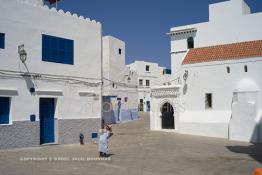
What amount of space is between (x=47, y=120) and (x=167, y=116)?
11.4m

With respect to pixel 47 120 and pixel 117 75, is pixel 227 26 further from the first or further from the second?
pixel 47 120

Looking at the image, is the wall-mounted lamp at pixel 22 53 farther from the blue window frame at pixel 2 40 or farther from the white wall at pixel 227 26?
the white wall at pixel 227 26

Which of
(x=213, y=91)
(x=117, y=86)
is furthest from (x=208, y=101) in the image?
(x=117, y=86)

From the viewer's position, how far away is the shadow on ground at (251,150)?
43.0 ft

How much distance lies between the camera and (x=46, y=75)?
15.0 meters

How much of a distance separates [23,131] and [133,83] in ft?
73.9

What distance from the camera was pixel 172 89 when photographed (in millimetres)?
22984

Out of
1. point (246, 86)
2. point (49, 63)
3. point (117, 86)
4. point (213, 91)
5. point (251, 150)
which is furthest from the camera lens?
point (117, 86)

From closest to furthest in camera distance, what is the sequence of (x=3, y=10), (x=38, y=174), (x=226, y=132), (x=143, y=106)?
(x=38, y=174) → (x=3, y=10) → (x=226, y=132) → (x=143, y=106)

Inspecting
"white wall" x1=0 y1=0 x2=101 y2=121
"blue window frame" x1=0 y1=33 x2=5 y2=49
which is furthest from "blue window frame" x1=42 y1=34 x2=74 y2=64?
"blue window frame" x1=0 y1=33 x2=5 y2=49

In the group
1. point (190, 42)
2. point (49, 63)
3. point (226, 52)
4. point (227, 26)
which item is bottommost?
point (49, 63)

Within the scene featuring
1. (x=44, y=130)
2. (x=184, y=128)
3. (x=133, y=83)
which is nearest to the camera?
(x=44, y=130)

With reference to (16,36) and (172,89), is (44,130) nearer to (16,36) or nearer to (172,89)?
(16,36)

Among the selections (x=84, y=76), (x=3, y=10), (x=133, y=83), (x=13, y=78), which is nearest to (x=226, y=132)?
(x=84, y=76)
